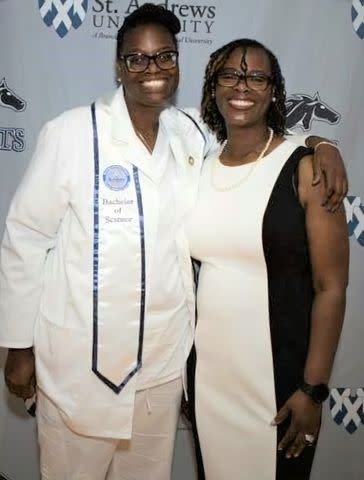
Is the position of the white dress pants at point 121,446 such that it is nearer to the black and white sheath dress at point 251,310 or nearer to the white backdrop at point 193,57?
the black and white sheath dress at point 251,310

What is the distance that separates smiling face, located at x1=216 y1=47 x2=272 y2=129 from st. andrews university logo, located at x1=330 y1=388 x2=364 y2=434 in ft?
4.29

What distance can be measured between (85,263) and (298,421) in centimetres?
71

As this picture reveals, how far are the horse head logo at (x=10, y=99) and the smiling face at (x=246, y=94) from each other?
35.4 inches

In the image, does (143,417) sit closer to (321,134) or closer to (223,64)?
(223,64)

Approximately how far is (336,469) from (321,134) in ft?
4.70

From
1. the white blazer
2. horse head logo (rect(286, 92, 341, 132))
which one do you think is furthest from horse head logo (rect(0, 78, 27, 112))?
horse head logo (rect(286, 92, 341, 132))

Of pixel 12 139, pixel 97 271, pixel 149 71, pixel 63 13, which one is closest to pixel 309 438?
pixel 97 271

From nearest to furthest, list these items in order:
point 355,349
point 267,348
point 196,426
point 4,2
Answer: point 267,348 < point 196,426 < point 4,2 < point 355,349

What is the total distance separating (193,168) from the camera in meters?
1.61

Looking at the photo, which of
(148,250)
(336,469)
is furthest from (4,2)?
(336,469)

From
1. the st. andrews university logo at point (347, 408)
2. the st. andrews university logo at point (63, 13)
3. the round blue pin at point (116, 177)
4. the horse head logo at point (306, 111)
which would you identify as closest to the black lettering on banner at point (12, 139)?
the st. andrews university logo at point (63, 13)

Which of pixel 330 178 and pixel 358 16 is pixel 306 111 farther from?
pixel 330 178

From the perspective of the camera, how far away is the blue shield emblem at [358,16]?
196 centimetres

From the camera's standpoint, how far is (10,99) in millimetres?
Answer: 2000
